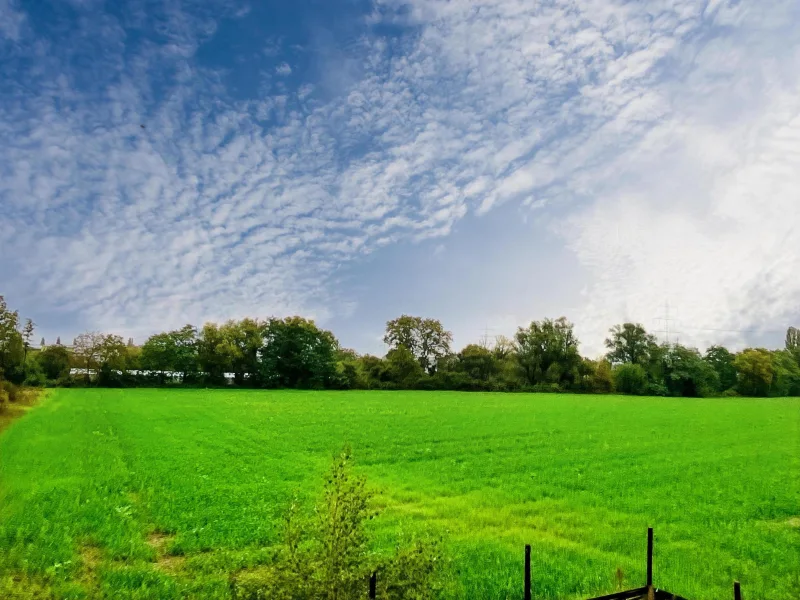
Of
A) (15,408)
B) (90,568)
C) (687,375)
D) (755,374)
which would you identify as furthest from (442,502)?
(755,374)

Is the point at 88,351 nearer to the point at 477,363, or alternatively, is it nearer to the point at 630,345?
the point at 477,363

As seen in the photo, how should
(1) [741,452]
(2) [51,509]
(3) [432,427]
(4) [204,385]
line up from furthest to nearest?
(4) [204,385] < (3) [432,427] < (1) [741,452] < (2) [51,509]

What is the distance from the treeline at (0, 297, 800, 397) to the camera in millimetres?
91938

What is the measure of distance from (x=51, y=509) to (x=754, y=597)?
15.1 m

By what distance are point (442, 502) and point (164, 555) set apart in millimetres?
7041

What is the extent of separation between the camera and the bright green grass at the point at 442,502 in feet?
29.9

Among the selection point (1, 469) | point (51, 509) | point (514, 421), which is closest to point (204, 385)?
point (514, 421)

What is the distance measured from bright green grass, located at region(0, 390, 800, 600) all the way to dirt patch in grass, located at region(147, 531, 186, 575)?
93 millimetres

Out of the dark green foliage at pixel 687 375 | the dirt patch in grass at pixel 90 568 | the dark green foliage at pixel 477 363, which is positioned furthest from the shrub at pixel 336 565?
the dark green foliage at pixel 687 375

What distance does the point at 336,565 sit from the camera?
517 centimetres

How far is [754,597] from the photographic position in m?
8.44

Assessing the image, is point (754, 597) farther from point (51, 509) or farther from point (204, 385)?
point (204, 385)

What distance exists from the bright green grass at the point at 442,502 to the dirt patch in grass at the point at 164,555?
0.09 metres

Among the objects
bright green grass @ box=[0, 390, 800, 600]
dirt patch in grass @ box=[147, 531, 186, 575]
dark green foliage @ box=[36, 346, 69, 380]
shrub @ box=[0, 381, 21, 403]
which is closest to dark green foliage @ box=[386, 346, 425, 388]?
dark green foliage @ box=[36, 346, 69, 380]
